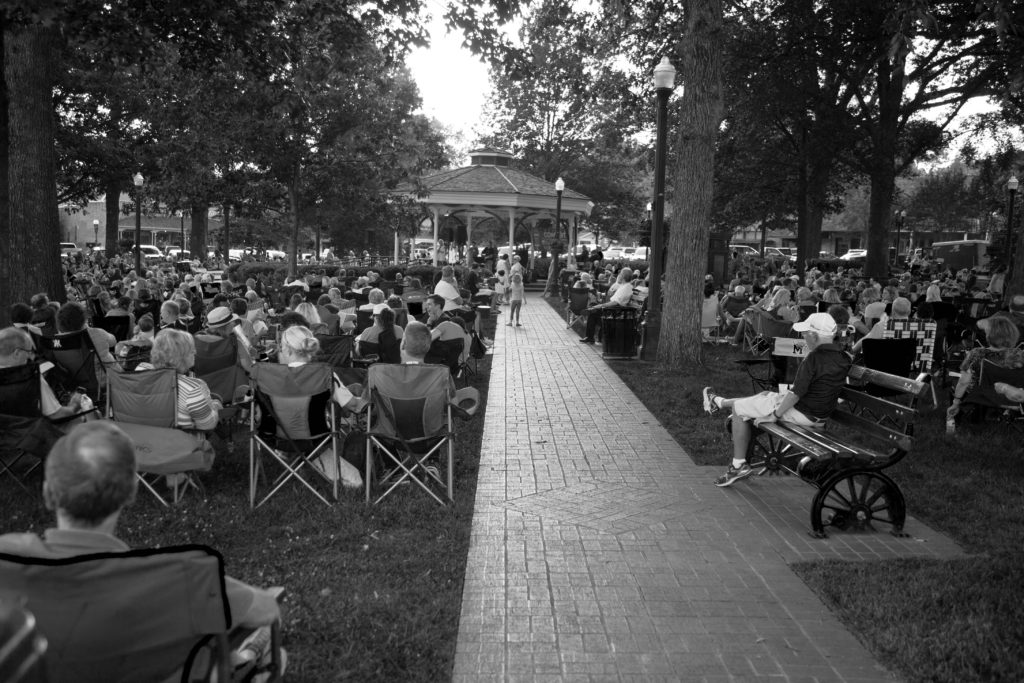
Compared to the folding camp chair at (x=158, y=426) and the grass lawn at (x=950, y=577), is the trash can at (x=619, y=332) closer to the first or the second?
the grass lawn at (x=950, y=577)

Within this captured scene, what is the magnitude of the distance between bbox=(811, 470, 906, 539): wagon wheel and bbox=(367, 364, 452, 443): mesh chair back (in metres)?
2.60

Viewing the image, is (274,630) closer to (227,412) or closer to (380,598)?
(380,598)

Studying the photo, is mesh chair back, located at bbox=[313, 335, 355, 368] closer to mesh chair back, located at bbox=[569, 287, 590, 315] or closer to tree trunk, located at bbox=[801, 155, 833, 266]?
mesh chair back, located at bbox=[569, 287, 590, 315]

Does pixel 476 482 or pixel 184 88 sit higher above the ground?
pixel 184 88

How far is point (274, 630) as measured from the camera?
3.05m

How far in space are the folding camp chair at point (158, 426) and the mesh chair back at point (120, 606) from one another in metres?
3.45

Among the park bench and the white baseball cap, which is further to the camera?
the white baseball cap

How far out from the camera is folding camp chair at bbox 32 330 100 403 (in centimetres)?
759

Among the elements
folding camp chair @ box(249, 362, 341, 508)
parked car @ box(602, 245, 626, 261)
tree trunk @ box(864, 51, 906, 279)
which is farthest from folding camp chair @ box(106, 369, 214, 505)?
parked car @ box(602, 245, 626, 261)

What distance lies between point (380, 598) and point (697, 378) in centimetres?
846

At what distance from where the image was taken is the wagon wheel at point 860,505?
564 centimetres

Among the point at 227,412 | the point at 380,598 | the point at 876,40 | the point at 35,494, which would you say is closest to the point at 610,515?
the point at 380,598

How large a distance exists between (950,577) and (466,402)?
11.3ft

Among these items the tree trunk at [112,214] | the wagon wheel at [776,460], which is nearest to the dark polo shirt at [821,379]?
the wagon wheel at [776,460]
